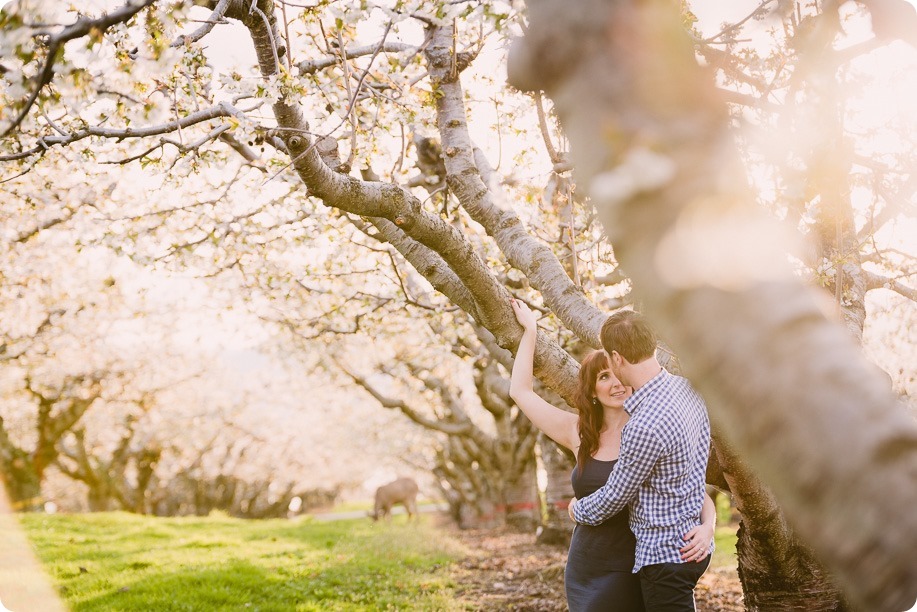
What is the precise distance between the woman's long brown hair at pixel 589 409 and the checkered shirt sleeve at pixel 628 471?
0.38 meters

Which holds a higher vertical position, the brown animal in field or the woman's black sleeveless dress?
the woman's black sleeveless dress

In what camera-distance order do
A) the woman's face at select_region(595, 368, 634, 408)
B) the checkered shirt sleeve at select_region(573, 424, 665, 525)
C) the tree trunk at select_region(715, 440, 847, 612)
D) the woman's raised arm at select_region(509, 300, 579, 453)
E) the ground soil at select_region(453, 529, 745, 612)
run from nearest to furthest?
the checkered shirt sleeve at select_region(573, 424, 665, 525), the woman's face at select_region(595, 368, 634, 408), the woman's raised arm at select_region(509, 300, 579, 453), the tree trunk at select_region(715, 440, 847, 612), the ground soil at select_region(453, 529, 745, 612)

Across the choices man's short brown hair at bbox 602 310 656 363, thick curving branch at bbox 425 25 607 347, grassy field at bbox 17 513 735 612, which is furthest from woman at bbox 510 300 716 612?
grassy field at bbox 17 513 735 612

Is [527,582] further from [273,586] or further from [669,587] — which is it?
[669,587]

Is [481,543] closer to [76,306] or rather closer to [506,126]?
[506,126]

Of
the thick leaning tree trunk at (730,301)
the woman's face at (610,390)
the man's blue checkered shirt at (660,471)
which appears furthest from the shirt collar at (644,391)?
the thick leaning tree trunk at (730,301)

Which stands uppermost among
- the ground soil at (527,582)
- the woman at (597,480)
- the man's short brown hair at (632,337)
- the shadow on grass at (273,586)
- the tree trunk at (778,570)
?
the man's short brown hair at (632,337)

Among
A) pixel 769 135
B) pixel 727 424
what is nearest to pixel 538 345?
pixel 769 135

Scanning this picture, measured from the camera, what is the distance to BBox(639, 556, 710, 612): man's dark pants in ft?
9.77

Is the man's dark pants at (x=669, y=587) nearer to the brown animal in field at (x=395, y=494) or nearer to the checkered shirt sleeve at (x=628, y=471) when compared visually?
the checkered shirt sleeve at (x=628, y=471)

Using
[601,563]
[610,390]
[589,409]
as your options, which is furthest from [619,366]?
[601,563]

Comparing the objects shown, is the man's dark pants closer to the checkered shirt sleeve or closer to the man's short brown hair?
the checkered shirt sleeve

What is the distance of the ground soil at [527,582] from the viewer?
292 inches

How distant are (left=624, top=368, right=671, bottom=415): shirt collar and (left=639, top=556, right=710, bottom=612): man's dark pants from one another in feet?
2.58
